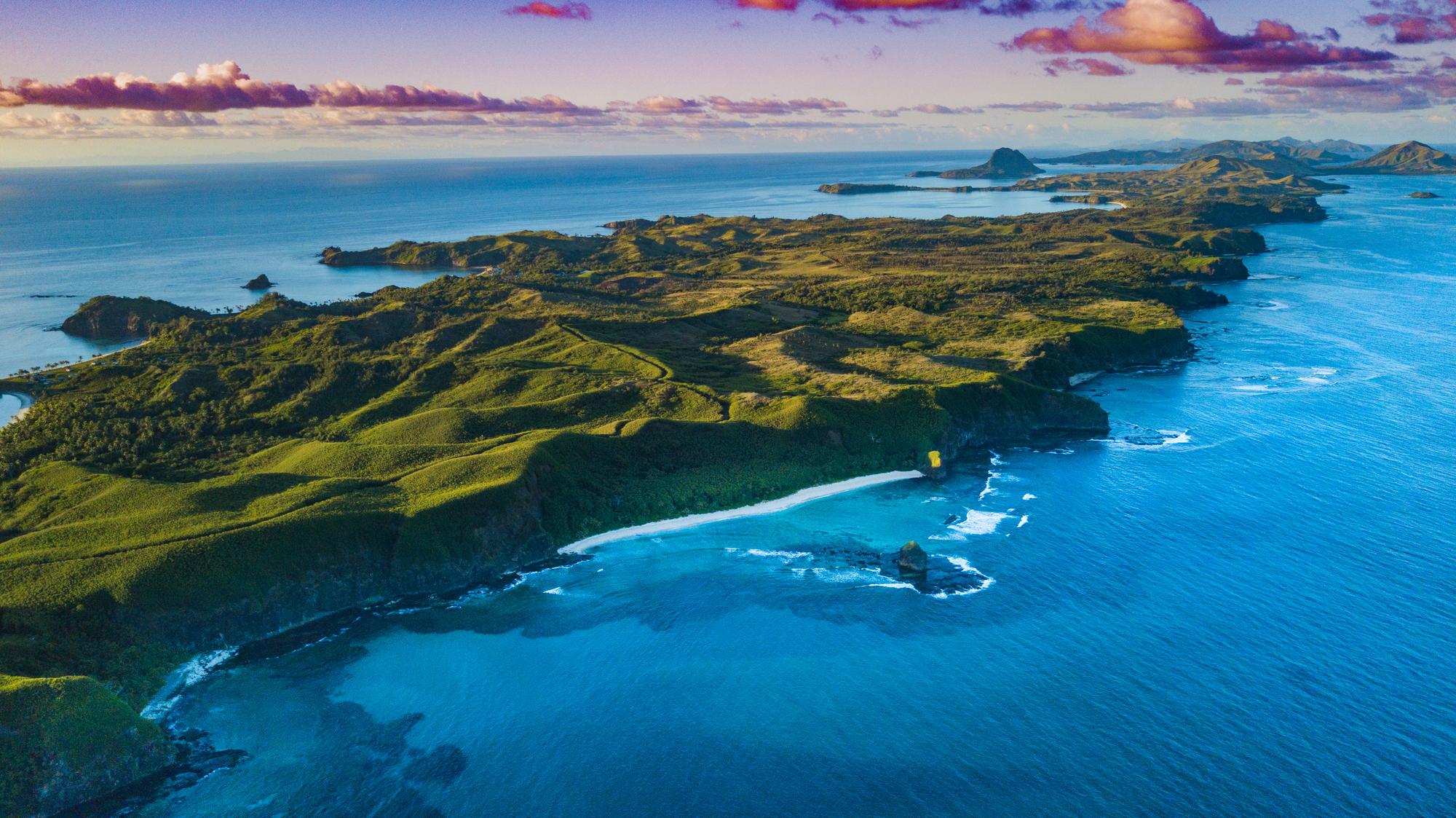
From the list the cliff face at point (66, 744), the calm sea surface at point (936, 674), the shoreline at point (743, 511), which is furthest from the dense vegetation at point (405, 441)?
the calm sea surface at point (936, 674)

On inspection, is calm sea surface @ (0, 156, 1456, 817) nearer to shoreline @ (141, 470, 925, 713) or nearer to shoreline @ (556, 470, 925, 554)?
shoreline @ (141, 470, 925, 713)

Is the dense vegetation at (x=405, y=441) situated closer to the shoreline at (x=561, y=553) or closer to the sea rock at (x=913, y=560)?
the shoreline at (x=561, y=553)

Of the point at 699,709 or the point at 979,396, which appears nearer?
the point at 699,709

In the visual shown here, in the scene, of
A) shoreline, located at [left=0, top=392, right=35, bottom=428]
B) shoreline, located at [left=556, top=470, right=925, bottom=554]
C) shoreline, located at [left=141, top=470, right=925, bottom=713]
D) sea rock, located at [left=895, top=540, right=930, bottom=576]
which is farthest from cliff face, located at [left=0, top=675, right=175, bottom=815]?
shoreline, located at [left=0, top=392, right=35, bottom=428]

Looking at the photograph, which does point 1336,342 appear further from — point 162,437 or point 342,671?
point 162,437

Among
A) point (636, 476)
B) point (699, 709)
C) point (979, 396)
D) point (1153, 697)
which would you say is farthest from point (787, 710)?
point (979, 396)

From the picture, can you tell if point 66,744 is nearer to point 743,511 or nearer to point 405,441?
point 405,441
